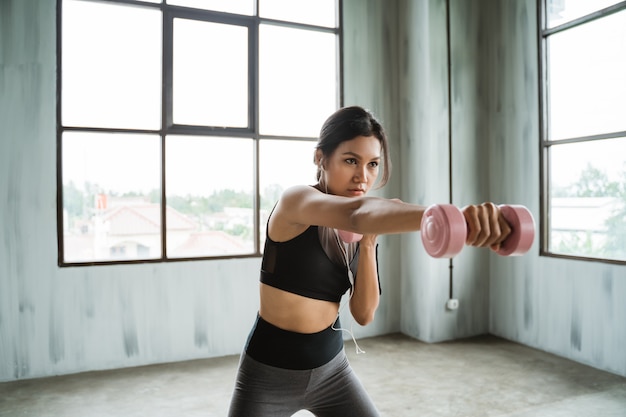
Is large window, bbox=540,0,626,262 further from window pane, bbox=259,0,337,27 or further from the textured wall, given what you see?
window pane, bbox=259,0,337,27

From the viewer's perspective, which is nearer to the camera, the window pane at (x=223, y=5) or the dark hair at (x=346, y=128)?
the dark hair at (x=346, y=128)

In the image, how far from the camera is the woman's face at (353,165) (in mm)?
1301

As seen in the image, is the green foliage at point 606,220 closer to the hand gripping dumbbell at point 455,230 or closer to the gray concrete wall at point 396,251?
the gray concrete wall at point 396,251

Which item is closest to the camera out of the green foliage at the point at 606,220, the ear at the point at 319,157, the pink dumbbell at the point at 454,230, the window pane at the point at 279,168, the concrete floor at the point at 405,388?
the pink dumbbell at the point at 454,230

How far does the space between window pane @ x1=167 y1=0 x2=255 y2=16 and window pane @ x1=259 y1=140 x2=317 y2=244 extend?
0.95m

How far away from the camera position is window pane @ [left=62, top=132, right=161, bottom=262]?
10.1ft

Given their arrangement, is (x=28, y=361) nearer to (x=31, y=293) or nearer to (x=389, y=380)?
(x=31, y=293)

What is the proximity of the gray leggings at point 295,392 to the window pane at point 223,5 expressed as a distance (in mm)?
2796

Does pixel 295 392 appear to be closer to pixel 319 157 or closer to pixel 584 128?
pixel 319 157

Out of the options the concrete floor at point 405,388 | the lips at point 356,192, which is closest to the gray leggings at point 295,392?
the lips at point 356,192

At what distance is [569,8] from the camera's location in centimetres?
325

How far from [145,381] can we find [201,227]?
1.06 metres

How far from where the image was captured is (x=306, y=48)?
146 inches

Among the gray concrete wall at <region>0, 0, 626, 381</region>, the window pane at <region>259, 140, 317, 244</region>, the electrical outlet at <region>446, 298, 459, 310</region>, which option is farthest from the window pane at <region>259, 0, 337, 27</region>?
the electrical outlet at <region>446, 298, 459, 310</region>
